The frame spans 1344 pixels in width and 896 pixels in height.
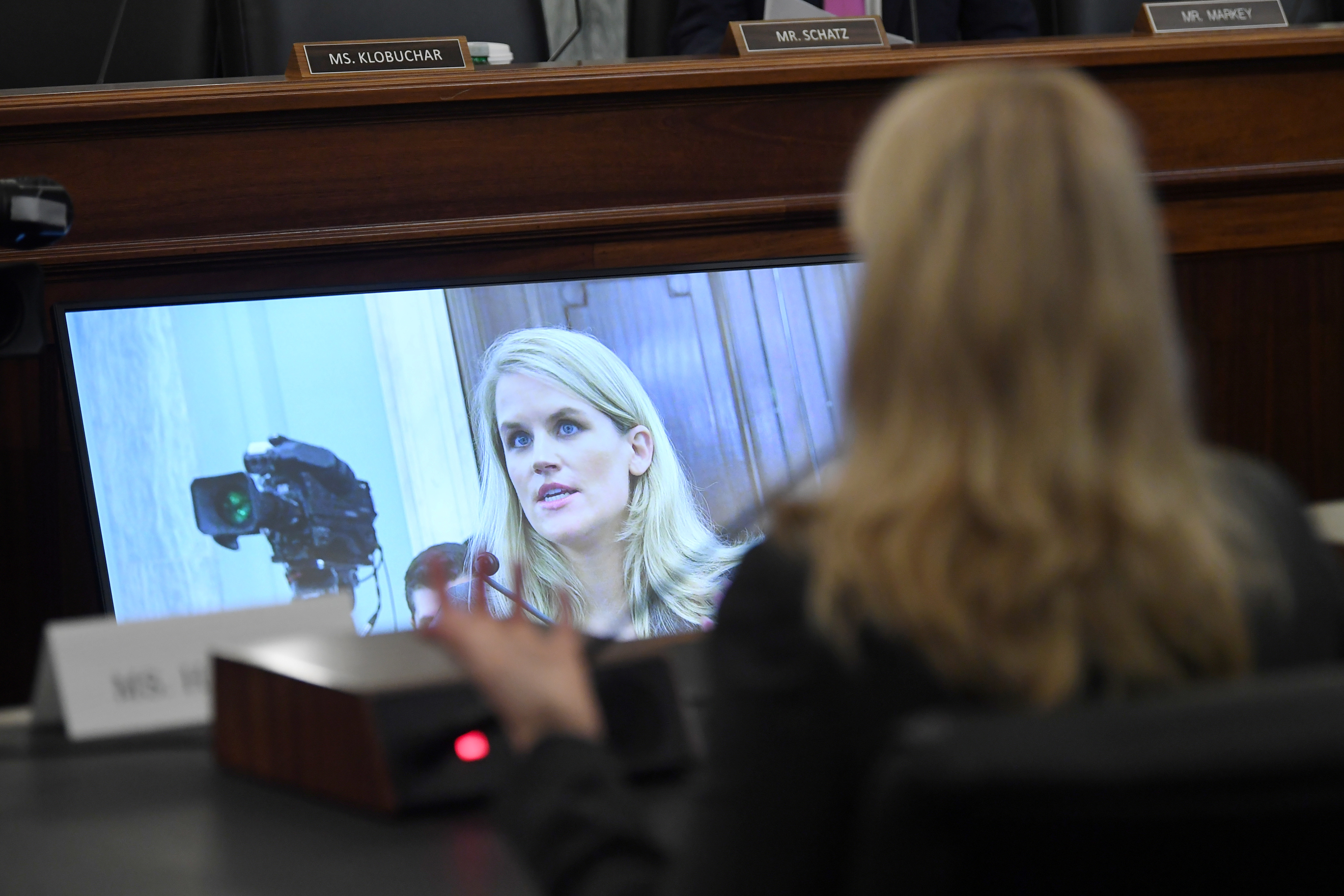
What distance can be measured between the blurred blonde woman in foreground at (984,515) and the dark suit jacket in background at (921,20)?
216 centimetres

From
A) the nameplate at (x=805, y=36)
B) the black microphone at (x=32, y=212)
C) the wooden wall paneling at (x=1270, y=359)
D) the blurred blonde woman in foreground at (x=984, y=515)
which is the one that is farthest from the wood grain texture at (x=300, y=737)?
the wooden wall paneling at (x=1270, y=359)

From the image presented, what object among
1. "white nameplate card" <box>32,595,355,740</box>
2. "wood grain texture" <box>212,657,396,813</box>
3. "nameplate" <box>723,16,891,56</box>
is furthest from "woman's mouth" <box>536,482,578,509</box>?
"wood grain texture" <box>212,657,396,813</box>

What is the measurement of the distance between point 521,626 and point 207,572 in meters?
1.19

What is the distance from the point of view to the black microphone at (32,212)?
130cm

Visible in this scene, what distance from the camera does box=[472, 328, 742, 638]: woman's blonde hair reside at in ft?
6.03

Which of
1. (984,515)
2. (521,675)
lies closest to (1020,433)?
(984,515)

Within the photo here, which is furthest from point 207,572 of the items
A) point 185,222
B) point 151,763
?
point 151,763

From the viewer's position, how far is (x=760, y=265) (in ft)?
6.58

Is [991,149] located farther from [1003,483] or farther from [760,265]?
[760,265]

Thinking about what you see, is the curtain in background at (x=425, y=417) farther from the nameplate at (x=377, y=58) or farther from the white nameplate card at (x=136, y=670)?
the white nameplate card at (x=136, y=670)

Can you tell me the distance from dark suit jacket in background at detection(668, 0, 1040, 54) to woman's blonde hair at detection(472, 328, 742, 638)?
105 cm

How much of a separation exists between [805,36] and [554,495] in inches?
34.7

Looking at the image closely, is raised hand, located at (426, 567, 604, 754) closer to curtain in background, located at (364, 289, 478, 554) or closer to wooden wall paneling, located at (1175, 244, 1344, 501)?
curtain in background, located at (364, 289, 478, 554)

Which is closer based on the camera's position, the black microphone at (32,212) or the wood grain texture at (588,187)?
the black microphone at (32,212)
